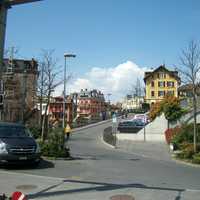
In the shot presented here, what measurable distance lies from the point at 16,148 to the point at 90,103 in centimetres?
14020

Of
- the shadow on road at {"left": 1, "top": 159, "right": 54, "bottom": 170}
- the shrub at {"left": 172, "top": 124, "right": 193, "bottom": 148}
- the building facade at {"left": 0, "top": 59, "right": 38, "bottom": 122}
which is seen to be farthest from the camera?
the building facade at {"left": 0, "top": 59, "right": 38, "bottom": 122}

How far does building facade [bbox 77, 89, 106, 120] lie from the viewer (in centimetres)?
15062

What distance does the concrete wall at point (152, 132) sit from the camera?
40375 millimetres

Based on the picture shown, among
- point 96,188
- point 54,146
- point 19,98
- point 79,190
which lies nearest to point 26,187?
point 79,190

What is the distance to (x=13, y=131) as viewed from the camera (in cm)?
1750

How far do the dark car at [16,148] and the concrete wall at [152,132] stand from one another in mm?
24374

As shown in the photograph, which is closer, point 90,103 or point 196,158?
point 196,158

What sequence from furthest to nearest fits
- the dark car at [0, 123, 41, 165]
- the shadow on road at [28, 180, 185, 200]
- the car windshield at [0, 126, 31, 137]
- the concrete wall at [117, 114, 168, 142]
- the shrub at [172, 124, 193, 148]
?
the concrete wall at [117, 114, 168, 142], the shrub at [172, 124, 193, 148], the car windshield at [0, 126, 31, 137], the dark car at [0, 123, 41, 165], the shadow on road at [28, 180, 185, 200]

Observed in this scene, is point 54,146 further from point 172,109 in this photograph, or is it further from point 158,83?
point 158,83

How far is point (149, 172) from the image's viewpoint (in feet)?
54.3

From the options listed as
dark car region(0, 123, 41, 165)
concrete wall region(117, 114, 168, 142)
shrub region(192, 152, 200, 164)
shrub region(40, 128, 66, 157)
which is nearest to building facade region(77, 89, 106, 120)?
concrete wall region(117, 114, 168, 142)

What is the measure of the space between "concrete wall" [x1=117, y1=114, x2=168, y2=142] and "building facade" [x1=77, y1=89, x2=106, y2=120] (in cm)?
10266

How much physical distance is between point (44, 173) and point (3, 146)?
6.95 feet

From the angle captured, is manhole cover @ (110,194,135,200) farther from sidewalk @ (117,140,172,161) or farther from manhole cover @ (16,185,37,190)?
sidewalk @ (117,140,172,161)
